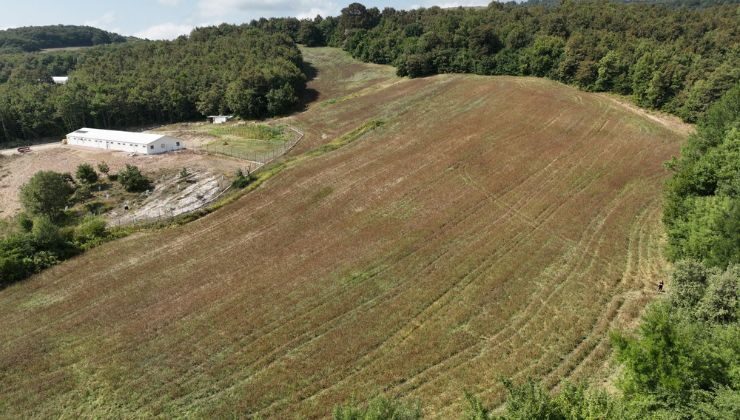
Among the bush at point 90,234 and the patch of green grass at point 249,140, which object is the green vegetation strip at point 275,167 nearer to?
the bush at point 90,234

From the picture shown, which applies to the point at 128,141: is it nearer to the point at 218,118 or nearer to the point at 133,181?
the point at 133,181

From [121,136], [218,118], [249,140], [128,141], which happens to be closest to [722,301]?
[249,140]

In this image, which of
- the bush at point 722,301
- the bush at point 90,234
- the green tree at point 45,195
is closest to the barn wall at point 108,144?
the green tree at point 45,195

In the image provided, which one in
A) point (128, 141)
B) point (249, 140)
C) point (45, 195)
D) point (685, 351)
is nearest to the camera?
point (685, 351)

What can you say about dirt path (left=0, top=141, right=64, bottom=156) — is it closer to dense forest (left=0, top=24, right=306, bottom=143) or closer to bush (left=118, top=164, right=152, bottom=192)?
dense forest (left=0, top=24, right=306, bottom=143)

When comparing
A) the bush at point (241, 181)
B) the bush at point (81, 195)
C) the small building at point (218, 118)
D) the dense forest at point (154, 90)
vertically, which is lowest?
the bush at point (81, 195)

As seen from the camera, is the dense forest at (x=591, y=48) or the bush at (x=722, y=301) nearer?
the bush at (x=722, y=301)
